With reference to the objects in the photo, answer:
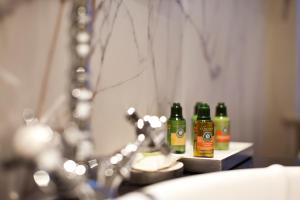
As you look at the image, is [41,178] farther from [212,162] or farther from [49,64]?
[212,162]

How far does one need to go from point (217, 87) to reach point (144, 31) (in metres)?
0.52

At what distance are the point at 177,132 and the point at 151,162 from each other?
0.15 m

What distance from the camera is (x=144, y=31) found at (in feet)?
3.04

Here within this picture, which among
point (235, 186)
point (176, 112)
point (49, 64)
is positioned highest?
point (49, 64)

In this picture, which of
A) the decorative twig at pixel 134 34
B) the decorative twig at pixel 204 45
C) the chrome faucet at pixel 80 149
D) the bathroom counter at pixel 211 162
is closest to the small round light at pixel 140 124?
the chrome faucet at pixel 80 149

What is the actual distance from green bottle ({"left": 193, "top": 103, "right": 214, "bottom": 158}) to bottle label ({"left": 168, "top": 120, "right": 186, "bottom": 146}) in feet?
0.14

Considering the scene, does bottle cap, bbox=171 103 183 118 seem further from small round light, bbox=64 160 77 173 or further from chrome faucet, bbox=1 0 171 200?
small round light, bbox=64 160 77 173

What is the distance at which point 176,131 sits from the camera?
0.85m

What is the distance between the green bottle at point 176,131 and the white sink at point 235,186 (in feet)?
0.62

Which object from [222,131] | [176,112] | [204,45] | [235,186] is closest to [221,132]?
[222,131]

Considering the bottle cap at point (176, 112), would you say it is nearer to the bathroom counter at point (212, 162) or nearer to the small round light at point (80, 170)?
the bathroom counter at point (212, 162)

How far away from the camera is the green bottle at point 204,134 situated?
2.62ft

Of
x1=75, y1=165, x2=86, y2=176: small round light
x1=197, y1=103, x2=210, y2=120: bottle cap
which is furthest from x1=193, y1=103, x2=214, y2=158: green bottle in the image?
x1=75, y1=165, x2=86, y2=176: small round light

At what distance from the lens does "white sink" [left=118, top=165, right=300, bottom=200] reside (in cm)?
60
